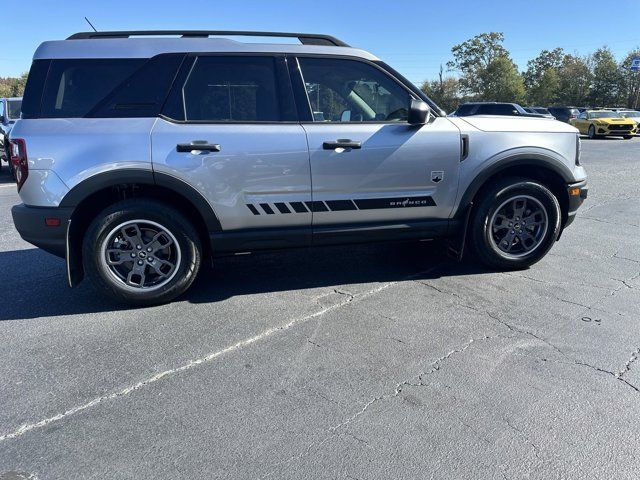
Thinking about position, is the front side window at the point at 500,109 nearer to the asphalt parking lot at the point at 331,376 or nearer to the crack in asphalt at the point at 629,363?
the asphalt parking lot at the point at 331,376

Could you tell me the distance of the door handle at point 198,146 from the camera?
3680 mm

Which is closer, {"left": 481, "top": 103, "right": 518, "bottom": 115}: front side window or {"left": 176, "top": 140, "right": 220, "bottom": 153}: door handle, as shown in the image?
{"left": 176, "top": 140, "right": 220, "bottom": 153}: door handle

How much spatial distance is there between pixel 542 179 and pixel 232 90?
9.90ft

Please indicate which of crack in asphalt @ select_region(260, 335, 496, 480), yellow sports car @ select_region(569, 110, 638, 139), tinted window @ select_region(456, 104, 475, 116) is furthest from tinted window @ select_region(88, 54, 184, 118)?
yellow sports car @ select_region(569, 110, 638, 139)

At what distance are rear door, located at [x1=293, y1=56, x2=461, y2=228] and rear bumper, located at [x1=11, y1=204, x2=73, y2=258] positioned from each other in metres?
1.94

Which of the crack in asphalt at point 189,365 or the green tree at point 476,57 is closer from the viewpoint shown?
the crack in asphalt at point 189,365

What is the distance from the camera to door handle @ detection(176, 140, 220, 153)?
145 inches

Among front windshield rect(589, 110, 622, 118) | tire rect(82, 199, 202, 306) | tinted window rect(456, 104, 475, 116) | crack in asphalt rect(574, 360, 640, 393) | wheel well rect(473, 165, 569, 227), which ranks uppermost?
tinted window rect(456, 104, 475, 116)

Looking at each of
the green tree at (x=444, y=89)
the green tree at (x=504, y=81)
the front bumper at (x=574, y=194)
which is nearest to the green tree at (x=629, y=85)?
the green tree at (x=504, y=81)

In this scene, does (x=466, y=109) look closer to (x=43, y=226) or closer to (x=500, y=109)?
(x=500, y=109)

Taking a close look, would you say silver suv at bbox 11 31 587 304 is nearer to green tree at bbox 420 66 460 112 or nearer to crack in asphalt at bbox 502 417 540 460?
crack in asphalt at bbox 502 417 540 460

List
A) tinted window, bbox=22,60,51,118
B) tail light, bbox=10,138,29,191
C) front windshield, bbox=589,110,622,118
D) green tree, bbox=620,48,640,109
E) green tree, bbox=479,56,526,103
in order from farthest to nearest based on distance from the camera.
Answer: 1. green tree, bbox=479,56,526,103
2. green tree, bbox=620,48,640,109
3. front windshield, bbox=589,110,622,118
4. tinted window, bbox=22,60,51,118
5. tail light, bbox=10,138,29,191

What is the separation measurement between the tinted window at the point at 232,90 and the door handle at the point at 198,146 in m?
0.23

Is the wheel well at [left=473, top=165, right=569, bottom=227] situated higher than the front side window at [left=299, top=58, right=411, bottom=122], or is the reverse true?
the front side window at [left=299, top=58, right=411, bottom=122]
